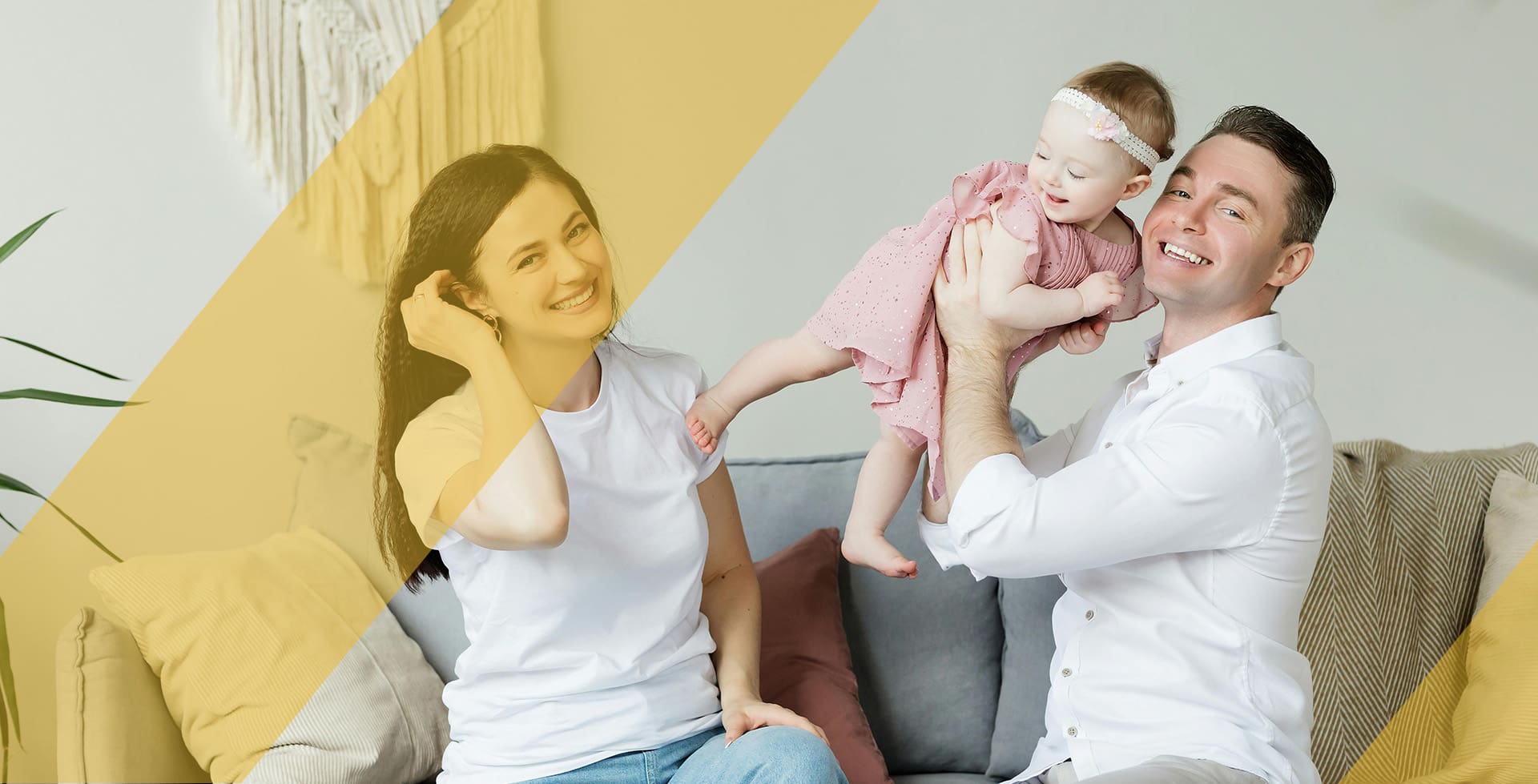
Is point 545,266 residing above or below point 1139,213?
above

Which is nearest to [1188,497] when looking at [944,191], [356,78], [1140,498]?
[1140,498]

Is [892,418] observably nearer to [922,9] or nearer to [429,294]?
[429,294]

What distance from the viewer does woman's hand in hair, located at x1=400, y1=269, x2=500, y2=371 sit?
50.0 inches

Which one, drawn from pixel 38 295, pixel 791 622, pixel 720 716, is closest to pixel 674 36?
pixel 791 622

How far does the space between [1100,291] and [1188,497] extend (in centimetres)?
27

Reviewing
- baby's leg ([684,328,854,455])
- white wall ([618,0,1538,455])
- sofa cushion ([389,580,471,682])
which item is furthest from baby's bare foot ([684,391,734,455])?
white wall ([618,0,1538,455])

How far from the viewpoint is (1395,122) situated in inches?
97.0

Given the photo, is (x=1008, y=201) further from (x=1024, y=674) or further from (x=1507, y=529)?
(x=1507, y=529)

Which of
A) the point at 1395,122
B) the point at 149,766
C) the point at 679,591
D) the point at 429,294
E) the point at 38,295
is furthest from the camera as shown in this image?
the point at 1395,122

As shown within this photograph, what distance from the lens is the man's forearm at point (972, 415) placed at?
4.39ft

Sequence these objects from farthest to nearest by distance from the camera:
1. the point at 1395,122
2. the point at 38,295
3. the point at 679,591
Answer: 1. the point at 1395,122
2. the point at 38,295
3. the point at 679,591

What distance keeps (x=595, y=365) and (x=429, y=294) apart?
0.27 metres
